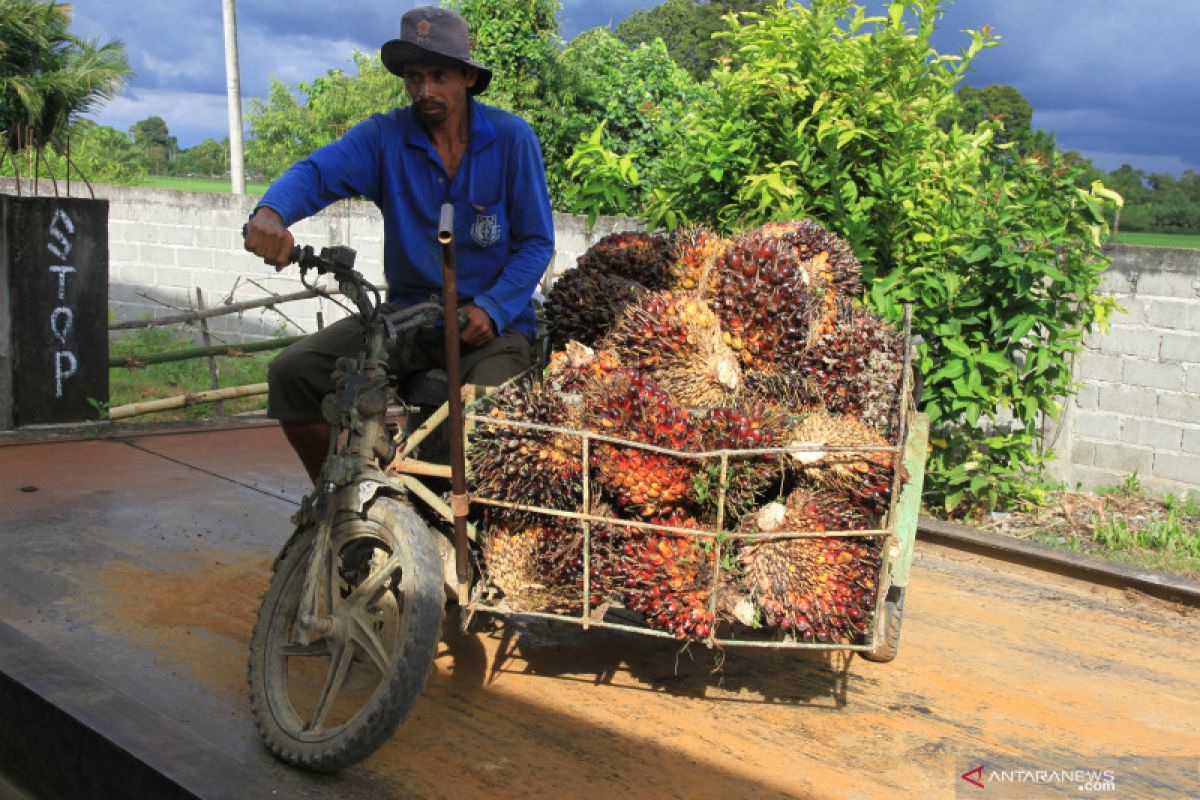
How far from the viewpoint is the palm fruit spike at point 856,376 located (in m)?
2.96

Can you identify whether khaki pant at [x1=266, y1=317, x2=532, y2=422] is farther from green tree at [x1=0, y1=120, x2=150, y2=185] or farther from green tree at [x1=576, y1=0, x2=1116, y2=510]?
green tree at [x1=0, y1=120, x2=150, y2=185]

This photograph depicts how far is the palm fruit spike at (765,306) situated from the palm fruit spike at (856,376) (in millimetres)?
65

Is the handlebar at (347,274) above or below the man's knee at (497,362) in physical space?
above

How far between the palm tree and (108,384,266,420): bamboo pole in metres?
6.94

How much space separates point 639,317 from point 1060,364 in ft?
9.73

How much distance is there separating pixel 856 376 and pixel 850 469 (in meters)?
0.45

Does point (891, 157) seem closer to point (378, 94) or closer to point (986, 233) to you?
point (986, 233)

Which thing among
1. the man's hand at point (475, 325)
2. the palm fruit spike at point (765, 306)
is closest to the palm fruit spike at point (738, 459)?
the palm fruit spike at point (765, 306)

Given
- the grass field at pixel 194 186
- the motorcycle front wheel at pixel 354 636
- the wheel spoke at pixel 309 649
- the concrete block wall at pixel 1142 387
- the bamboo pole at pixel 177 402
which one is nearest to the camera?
the motorcycle front wheel at pixel 354 636

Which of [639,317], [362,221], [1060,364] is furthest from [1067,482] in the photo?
[362,221]

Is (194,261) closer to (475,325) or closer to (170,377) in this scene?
(170,377)

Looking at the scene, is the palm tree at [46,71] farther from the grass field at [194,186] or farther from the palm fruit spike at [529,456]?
the grass field at [194,186]

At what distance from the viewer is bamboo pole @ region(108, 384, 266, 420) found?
6055 millimetres

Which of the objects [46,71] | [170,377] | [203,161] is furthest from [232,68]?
[203,161]
